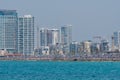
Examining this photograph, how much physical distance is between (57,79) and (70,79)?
164 cm

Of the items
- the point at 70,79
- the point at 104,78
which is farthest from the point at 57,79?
the point at 104,78

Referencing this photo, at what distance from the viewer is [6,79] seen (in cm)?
7775

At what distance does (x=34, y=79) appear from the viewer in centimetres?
7831

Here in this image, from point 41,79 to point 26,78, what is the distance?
2.67m

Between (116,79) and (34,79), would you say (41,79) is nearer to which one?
(34,79)

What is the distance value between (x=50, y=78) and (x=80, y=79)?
4295mm

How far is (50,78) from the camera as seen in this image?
8094cm

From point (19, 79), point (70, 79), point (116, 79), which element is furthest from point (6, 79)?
point (116, 79)

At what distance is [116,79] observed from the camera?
253 ft

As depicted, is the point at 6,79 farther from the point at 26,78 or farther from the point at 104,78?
the point at 104,78

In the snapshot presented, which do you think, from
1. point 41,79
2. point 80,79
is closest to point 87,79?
point 80,79

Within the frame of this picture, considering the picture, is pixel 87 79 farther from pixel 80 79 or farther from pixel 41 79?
pixel 41 79

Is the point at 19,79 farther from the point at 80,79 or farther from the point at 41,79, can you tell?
the point at 80,79

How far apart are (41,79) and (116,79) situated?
30.4 feet
